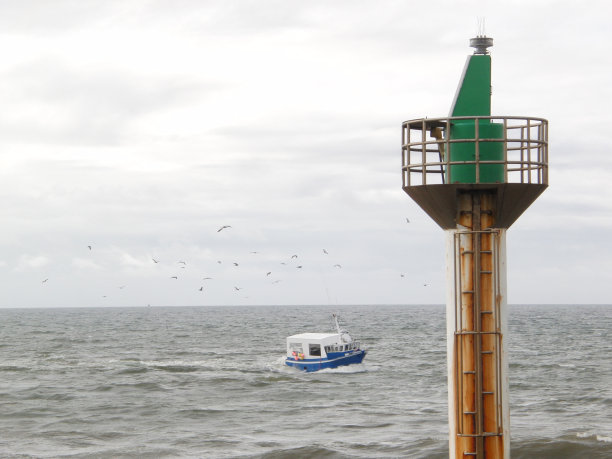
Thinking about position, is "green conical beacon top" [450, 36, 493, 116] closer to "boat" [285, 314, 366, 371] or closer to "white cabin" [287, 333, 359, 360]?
"boat" [285, 314, 366, 371]

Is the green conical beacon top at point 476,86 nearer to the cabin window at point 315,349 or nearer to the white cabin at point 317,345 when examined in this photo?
the white cabin at point 317,345

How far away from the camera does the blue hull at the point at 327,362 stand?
5644 centimetres

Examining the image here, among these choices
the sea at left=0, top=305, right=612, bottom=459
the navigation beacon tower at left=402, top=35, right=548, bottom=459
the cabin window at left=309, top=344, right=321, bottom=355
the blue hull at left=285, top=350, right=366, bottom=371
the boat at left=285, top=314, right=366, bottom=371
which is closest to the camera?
the navigation beacon tower at left=402, top=35, right=548, bottom=459

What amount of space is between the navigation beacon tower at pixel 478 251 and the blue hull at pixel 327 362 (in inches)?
1810

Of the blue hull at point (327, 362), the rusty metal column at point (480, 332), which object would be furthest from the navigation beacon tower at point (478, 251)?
the blue hull at point (327, 362)

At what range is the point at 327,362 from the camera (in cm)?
5644

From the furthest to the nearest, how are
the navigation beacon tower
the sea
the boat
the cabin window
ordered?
the cabin window → the boat → the sea → the navigation beacon tower

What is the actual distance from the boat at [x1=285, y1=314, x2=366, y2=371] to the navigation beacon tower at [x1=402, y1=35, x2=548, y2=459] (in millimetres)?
46062

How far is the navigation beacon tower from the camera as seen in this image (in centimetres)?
1064

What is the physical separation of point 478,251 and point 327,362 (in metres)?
46.6

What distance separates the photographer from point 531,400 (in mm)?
43625

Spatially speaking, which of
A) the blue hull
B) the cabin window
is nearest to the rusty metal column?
the blue hull

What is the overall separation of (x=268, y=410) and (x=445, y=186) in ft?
104

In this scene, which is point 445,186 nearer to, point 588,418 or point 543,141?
point 543,141
